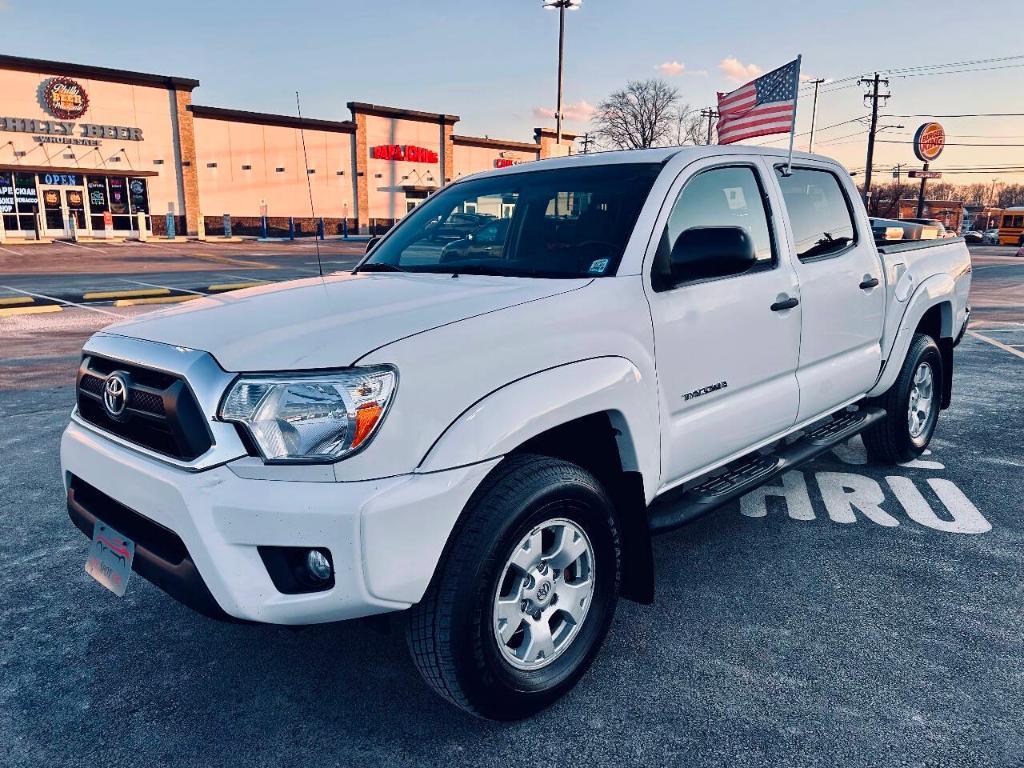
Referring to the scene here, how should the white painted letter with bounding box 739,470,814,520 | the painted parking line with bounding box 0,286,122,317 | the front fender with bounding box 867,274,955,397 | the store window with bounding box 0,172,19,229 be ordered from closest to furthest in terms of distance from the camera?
1. the white painted letter with bounding box 739,470,814,520
2. the front fender with bounding box 867,274,955,397
3. the painted parking line with bounding box 0,286,122,317
4. the store window with bounding box 0,172,19,229

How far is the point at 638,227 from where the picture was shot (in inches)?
114

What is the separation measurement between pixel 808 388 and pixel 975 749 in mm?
1817

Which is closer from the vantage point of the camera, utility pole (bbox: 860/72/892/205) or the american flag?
the american flag

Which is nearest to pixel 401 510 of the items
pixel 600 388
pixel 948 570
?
pixel 600 388

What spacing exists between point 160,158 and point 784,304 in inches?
1537

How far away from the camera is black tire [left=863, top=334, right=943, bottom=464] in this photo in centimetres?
466

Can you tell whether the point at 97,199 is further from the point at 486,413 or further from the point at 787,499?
the point at 486,413

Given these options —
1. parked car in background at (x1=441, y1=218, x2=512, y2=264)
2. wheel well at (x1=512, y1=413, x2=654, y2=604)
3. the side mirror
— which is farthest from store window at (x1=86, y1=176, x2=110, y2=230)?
wheel well at (x1=512, y1=413, x2=654, y2=604)

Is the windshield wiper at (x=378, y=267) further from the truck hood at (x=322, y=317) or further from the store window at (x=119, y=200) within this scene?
the store window at (x=119, y=200)

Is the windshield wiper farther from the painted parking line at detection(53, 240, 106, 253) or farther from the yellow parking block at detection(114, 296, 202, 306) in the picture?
the painted parking line at detection(53, 240, 106, 253)

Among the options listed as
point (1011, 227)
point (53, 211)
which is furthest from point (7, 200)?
point (1011, 227)

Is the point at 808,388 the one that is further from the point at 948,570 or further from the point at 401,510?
the point at 401,510

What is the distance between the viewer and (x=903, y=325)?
14.8 feet

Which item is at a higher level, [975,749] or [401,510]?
[401,510]
